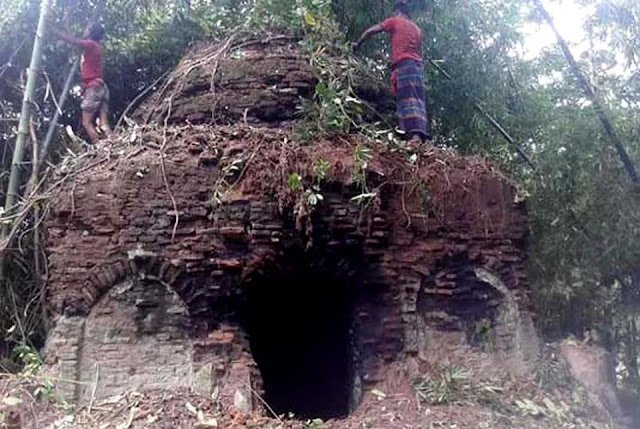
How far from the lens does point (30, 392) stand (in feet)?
21.3

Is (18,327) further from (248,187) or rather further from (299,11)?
(299,11)

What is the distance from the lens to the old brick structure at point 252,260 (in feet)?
22.0

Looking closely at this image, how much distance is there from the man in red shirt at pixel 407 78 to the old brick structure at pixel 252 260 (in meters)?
0.57

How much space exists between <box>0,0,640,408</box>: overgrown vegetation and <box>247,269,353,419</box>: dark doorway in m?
2.72

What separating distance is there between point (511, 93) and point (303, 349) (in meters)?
5.17

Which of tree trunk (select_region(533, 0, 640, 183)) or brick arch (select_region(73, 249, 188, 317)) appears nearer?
brick arch (select_region(73, 249, 188, 317))

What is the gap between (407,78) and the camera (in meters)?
8.42

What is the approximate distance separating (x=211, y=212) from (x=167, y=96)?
7.08 feet

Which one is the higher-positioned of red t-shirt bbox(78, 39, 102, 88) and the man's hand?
the man's hand

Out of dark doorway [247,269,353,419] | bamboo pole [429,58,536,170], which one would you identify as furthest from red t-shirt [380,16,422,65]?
dark doorway [247,269,353,419]

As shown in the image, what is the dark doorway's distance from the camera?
26.0ft

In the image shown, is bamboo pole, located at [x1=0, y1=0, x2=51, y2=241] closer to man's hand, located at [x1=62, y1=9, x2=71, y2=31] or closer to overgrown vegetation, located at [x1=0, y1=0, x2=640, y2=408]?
overgrown vegetation, located at [x1=0, y1=0, x2=640, y2=408]

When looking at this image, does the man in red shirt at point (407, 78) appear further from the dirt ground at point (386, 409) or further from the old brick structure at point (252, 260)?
the dirt ground at point (386, 409)

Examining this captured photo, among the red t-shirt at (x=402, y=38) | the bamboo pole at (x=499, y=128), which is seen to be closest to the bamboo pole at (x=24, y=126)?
the red t-shirt at (x=402, y=38)
